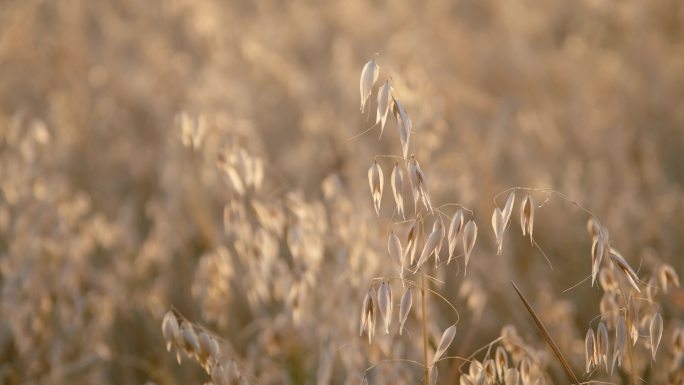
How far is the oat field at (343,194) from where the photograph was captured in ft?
4.59

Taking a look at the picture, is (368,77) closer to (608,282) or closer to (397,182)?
(397,182)

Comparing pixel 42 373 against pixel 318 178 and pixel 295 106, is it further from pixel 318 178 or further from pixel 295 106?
pixel 295 106

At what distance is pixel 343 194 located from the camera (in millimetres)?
2166

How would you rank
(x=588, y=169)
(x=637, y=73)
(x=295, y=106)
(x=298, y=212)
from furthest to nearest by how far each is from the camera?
(x=295, y=106) < (x=637, y=73) < (x=588, y=169) < (x=298, y=212)

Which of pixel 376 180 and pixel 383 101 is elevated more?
pixel 383 101

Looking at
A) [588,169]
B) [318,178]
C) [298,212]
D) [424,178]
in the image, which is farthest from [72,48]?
[424,178]

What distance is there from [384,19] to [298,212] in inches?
147

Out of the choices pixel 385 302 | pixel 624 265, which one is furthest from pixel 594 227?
pixel 385 302

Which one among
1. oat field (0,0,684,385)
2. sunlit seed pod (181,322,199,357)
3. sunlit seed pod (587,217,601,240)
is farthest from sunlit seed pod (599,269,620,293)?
sunlit seed pod (181,322,199,357)

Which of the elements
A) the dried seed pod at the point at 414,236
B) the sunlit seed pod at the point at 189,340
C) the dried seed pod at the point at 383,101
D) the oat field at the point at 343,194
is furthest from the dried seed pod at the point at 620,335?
the sunlit seed pod at the point at 189,340

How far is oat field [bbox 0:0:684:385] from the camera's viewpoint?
1.40 m

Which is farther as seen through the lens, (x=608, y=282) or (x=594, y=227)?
(x=608, y=282)

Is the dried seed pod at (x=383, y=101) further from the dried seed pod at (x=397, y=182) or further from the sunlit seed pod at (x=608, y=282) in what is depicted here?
the sunlit seed pod at (x=608, y=282)

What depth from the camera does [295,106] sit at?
443 centimetres
